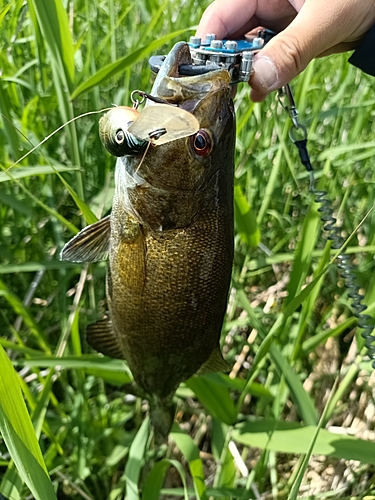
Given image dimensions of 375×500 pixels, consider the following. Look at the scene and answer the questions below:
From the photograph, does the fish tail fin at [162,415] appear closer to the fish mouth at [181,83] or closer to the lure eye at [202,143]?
the lure eye at [202,143]

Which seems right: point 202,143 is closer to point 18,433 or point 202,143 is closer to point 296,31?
point 296,31

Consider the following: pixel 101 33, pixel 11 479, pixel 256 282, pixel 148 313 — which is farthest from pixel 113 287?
pixel 101 33

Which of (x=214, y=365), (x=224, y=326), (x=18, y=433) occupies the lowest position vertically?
(x=224, y=326)

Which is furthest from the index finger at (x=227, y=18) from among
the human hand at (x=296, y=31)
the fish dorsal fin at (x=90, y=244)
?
the fish dorsal fin at (x=90, y=244)

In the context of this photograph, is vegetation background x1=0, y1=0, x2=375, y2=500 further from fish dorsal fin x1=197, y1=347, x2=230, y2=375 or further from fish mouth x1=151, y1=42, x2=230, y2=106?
fish mouth x1=151, y1=42, x2=230, y2=106

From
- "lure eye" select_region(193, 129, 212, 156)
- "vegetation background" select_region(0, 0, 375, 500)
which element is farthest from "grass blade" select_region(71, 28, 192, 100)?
"lure eye" select_region(193, 129, 212, 156)

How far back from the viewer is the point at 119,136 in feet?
3.38

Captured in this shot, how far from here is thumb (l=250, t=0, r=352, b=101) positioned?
1.38 meters

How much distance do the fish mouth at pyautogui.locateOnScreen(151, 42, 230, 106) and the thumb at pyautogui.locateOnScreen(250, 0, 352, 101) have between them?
8.8 inches

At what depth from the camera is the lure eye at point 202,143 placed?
120 cm

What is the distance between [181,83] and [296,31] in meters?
0.52

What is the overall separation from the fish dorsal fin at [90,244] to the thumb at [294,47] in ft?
1.87

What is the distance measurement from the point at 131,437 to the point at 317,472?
0.70 m

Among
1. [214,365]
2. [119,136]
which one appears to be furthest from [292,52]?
[214,365]
